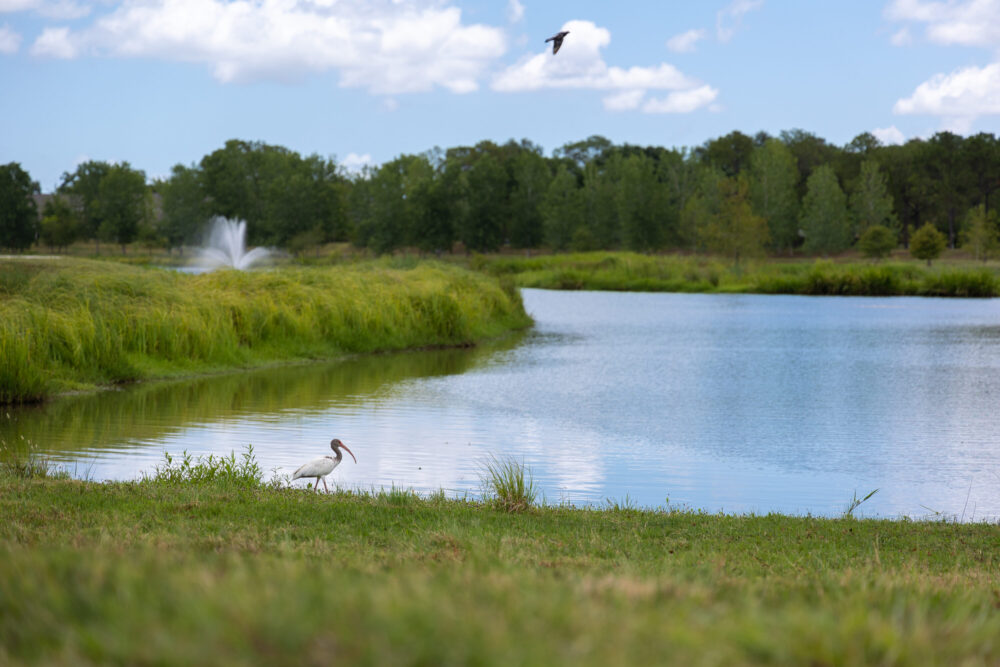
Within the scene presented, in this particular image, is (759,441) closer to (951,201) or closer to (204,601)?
(204,601)

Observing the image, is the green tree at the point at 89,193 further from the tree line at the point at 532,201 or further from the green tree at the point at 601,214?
the green tree at the point at 601,214

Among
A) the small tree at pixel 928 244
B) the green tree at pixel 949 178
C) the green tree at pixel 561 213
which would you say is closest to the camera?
the small tree at pixel 928 244

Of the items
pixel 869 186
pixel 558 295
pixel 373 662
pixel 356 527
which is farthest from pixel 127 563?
pixel 869 186

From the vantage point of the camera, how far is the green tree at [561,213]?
97938mm

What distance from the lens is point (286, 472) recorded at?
38.5 feet

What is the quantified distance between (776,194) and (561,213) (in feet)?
67.4

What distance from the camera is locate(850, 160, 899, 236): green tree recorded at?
9200 cm

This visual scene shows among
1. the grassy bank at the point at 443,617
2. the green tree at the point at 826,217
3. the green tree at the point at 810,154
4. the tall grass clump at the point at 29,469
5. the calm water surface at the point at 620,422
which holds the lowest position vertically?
the calm water surface at the point at 620,422

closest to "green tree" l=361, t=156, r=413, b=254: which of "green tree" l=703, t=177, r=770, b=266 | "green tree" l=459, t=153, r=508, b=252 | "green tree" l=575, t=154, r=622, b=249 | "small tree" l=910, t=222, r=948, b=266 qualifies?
"green tree" l=459, t=153, r=508, b=252

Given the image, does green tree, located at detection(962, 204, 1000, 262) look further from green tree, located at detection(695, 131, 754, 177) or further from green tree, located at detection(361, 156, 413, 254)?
green tree, located at detection(361, 156, 413, 254)

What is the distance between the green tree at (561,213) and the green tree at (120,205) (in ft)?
137

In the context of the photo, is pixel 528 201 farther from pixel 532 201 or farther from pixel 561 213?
pixel 561 213

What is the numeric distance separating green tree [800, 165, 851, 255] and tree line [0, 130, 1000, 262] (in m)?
0.13

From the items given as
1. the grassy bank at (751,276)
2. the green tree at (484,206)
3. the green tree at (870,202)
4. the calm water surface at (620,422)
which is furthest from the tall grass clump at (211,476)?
the green tree at (870,202)
